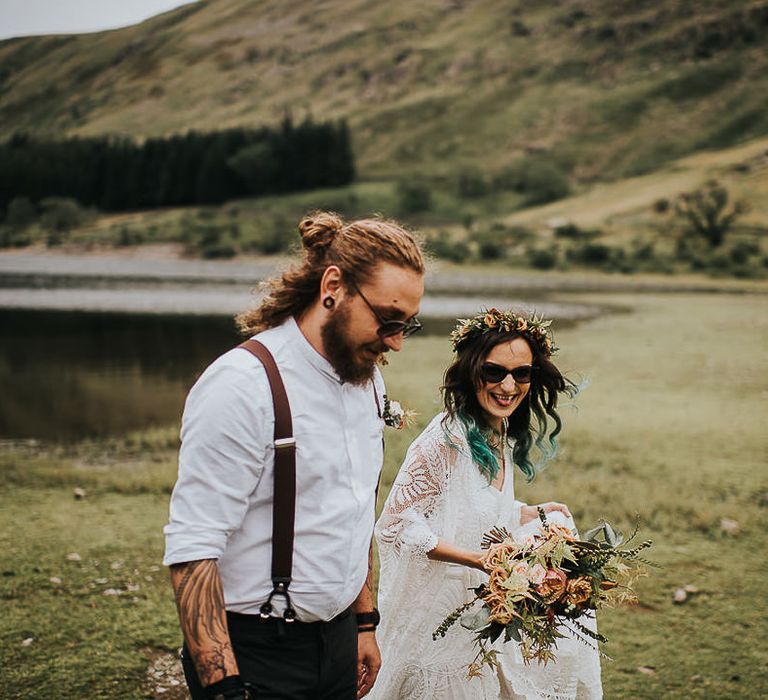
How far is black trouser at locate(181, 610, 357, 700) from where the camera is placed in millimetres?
2816

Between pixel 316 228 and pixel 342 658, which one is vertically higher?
pixel 316 228

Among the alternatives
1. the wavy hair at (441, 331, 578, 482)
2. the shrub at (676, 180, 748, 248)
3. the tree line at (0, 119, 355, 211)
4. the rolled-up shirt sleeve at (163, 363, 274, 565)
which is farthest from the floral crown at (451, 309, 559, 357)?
the tree line at (0, 119, 355, 211)

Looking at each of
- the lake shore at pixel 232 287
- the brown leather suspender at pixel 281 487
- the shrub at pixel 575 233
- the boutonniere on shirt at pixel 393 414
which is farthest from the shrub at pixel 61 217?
the brown leather suspender at pixel 281 487

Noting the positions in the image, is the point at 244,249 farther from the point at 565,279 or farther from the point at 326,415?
the point at 326,415

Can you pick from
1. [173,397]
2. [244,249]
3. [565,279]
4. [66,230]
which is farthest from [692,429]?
[66,230]

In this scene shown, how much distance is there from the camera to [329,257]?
9.61 ft

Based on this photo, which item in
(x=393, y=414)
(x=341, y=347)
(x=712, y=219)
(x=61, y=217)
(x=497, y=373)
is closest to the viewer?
(x=341, y=347)

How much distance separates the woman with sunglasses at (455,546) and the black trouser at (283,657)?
1.07 m

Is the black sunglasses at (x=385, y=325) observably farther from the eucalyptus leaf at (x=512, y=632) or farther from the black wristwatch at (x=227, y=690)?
the eucalyptus leaf at (x=512, y=632)

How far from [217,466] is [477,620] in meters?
1.44

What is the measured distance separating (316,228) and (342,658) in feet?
4.94

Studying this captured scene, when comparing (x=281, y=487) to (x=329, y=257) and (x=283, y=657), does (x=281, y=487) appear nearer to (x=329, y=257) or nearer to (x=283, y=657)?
(x=283, y=657)

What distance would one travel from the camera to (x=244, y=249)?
3280 inches

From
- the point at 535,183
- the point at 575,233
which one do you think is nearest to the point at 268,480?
the point at 575,233
